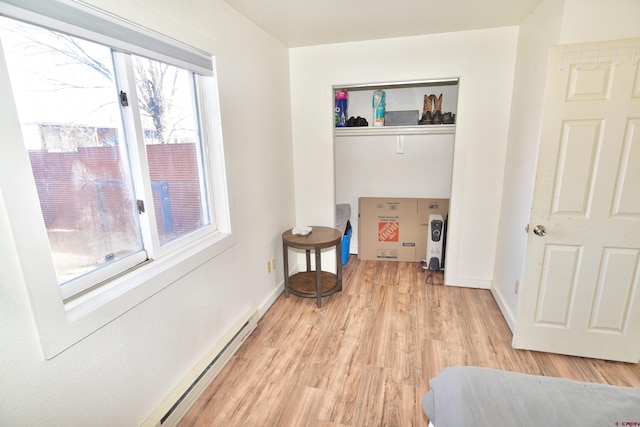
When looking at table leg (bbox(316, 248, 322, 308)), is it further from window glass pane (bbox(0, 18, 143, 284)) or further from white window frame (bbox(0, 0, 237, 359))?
window glass pane (bbox(0, 18, 143, 284))

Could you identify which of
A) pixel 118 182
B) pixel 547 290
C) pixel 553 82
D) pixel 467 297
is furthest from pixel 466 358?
pixel 118 182

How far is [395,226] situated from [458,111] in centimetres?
146

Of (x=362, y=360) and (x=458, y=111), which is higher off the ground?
(x=458, y=111)

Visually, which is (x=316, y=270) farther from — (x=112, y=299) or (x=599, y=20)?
(x=599, y=20)

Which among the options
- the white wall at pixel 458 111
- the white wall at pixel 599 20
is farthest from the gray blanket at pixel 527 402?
the white wall at pixel 458 111

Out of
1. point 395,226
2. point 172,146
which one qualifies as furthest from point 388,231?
point 172,146

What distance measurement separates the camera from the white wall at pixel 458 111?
2645 mm

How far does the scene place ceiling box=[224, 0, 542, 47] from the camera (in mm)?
2047

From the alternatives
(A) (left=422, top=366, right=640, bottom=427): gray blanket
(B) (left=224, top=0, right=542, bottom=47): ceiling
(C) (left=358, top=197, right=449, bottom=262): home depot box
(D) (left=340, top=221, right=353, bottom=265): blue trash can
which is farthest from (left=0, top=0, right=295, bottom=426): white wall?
(A) (left=422, top=366, right=640, bottom=427): gray blanket

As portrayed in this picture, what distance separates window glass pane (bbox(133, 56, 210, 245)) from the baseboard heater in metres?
0.76

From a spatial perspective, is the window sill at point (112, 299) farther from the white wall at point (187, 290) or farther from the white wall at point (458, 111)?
the white wall at point (458, 111)

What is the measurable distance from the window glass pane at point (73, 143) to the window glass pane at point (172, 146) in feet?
0.54

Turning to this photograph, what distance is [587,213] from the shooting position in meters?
1.86

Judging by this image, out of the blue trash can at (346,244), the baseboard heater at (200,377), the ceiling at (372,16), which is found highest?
the ceiling at (372,16)
